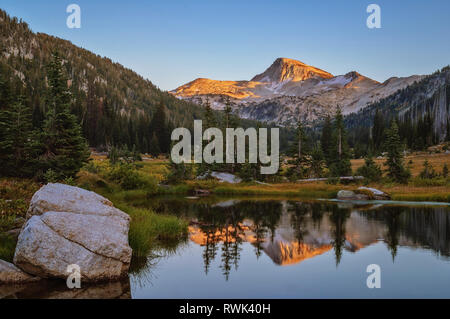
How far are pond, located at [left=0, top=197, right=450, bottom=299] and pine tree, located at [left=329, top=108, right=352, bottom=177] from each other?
78.3 ft

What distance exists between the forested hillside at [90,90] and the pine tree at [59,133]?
2372 inches

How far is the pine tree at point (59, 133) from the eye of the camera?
25.6m

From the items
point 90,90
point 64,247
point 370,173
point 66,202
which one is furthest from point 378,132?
point 90,90

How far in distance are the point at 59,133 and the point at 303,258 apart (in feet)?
70.7

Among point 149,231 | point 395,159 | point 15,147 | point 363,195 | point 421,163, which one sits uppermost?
point 15,147

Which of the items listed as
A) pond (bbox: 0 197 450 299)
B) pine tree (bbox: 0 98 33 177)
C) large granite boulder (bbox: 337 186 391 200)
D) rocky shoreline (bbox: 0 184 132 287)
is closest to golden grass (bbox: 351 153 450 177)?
large granite boulder (bbox: 337 186 391 200)

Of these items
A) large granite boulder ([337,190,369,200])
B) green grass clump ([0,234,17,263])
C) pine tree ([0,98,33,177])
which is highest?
pine tree ([0,98,33,177])

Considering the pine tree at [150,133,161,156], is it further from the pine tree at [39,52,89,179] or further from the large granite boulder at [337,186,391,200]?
the pine tree at [39,52,89,179]

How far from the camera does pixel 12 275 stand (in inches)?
378

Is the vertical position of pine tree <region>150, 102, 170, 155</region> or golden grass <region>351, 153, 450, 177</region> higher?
pine tree <region>150, 102, 170, 155</region>

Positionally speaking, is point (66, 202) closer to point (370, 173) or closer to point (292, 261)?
point (292, 261)

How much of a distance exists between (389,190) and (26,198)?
3613cm

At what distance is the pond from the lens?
393 inches
